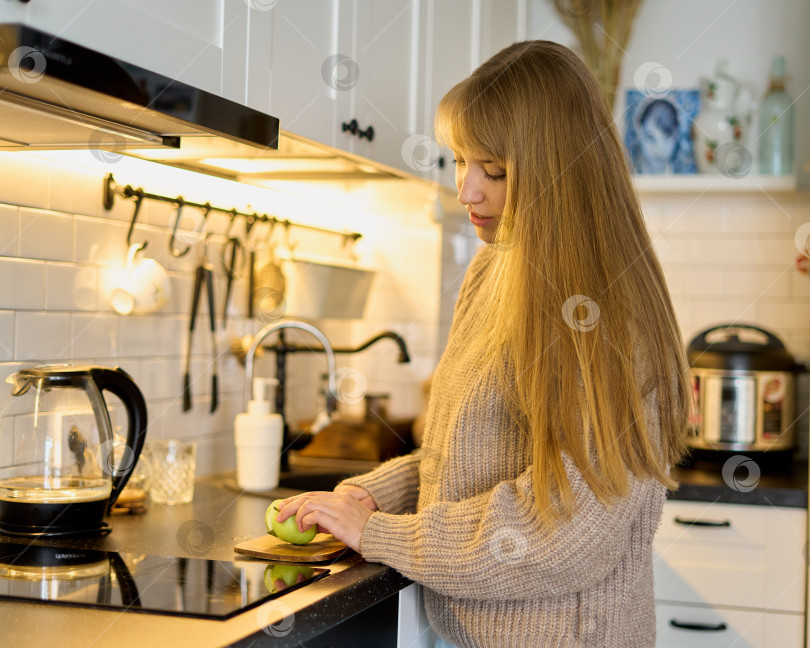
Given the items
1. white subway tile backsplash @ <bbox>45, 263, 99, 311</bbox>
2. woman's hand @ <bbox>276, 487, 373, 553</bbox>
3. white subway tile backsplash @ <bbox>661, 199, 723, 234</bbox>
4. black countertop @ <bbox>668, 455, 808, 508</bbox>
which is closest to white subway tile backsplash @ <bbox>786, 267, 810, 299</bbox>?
white subway tile backsplash @ <bbox>661, 199, 723, 234</bbox>

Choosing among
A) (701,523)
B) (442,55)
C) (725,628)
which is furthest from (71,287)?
(725,628)

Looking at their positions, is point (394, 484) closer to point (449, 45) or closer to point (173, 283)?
point (173, 283)

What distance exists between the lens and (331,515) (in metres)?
1.18

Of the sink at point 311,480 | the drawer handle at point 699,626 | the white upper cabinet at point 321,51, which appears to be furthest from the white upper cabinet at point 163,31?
Result: the drawer handle at point 699,626

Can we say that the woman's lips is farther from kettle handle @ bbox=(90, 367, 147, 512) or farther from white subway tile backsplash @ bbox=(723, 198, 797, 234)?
white subway tile backsplash @ bbox=(723, 198, 797, 234)

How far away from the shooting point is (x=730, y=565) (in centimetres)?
194

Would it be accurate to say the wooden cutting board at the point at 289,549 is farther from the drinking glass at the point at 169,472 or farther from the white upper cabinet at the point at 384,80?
the white upper cabinet at the point at 384,80

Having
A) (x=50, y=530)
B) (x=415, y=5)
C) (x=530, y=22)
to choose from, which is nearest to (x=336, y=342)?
(x=415, y=5)

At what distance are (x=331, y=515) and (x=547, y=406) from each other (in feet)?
1.02

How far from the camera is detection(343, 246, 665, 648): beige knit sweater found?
1.06 meters

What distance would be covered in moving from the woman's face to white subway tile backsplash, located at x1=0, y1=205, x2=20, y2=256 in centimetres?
66

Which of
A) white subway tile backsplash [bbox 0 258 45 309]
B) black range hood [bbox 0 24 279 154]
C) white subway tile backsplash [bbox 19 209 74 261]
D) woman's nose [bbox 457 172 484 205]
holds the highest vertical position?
black range hood [bbox 0 24 279 154]

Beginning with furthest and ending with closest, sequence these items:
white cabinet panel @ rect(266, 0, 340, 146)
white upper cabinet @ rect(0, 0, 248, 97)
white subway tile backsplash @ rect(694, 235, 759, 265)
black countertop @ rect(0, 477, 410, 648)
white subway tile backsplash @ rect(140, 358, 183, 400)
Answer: white subway tile backsplash @ rect(694, 235, 759, 265)
white subway tile backsplash @ rect(140, 358, 183, 400)
white cabinet panel @ rect(266, 0, 340, 146)
white upper cabinet @ rect(0, 0, 248, 97)
black countertop @ rect(0, 477, 410, 648)

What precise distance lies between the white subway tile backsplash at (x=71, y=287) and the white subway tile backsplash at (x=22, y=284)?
2 centimetres
